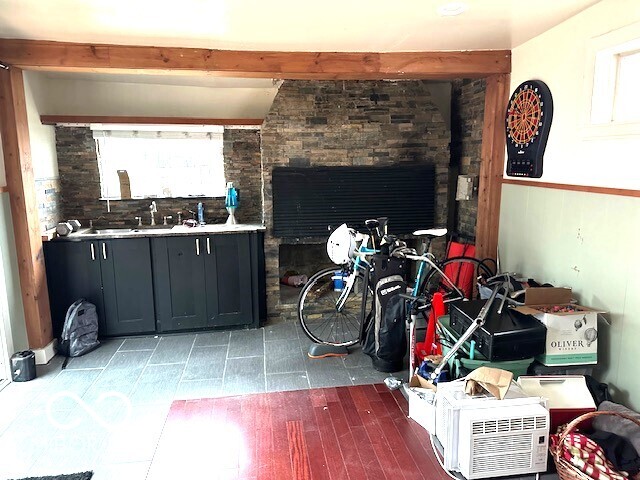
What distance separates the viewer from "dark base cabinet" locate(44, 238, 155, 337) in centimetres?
365

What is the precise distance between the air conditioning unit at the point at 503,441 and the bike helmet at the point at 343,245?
1.57 m

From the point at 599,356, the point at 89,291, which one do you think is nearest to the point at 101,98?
the point at 89,291

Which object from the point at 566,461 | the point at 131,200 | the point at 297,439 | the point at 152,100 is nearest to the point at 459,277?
the point at 566,461

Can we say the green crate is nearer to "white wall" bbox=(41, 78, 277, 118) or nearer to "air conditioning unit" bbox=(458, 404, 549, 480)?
"air conditioning unit" bbox=(458, 404, 549, 480)

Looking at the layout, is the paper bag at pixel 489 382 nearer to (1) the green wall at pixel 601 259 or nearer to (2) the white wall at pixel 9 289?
(1) the green wall at pixel 601 259

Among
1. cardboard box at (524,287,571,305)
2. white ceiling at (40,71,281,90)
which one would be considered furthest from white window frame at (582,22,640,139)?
white ceiling at (40,71,281,90)

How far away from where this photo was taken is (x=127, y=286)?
380cm

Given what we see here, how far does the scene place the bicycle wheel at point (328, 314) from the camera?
11.9 ft

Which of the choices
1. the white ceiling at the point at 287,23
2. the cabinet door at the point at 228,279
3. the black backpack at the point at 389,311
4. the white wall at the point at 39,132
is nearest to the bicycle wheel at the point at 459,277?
the black backpack at the point at 389,311

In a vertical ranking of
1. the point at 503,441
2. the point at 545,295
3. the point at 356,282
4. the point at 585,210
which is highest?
the point at 585,210

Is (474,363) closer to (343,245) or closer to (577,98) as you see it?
(343,245)

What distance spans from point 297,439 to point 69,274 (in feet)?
8.32

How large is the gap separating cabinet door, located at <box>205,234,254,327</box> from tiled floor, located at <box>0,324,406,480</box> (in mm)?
182

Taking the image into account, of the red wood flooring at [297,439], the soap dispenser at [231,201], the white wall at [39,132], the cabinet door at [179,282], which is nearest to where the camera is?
the red wood flooring at [297,439]
